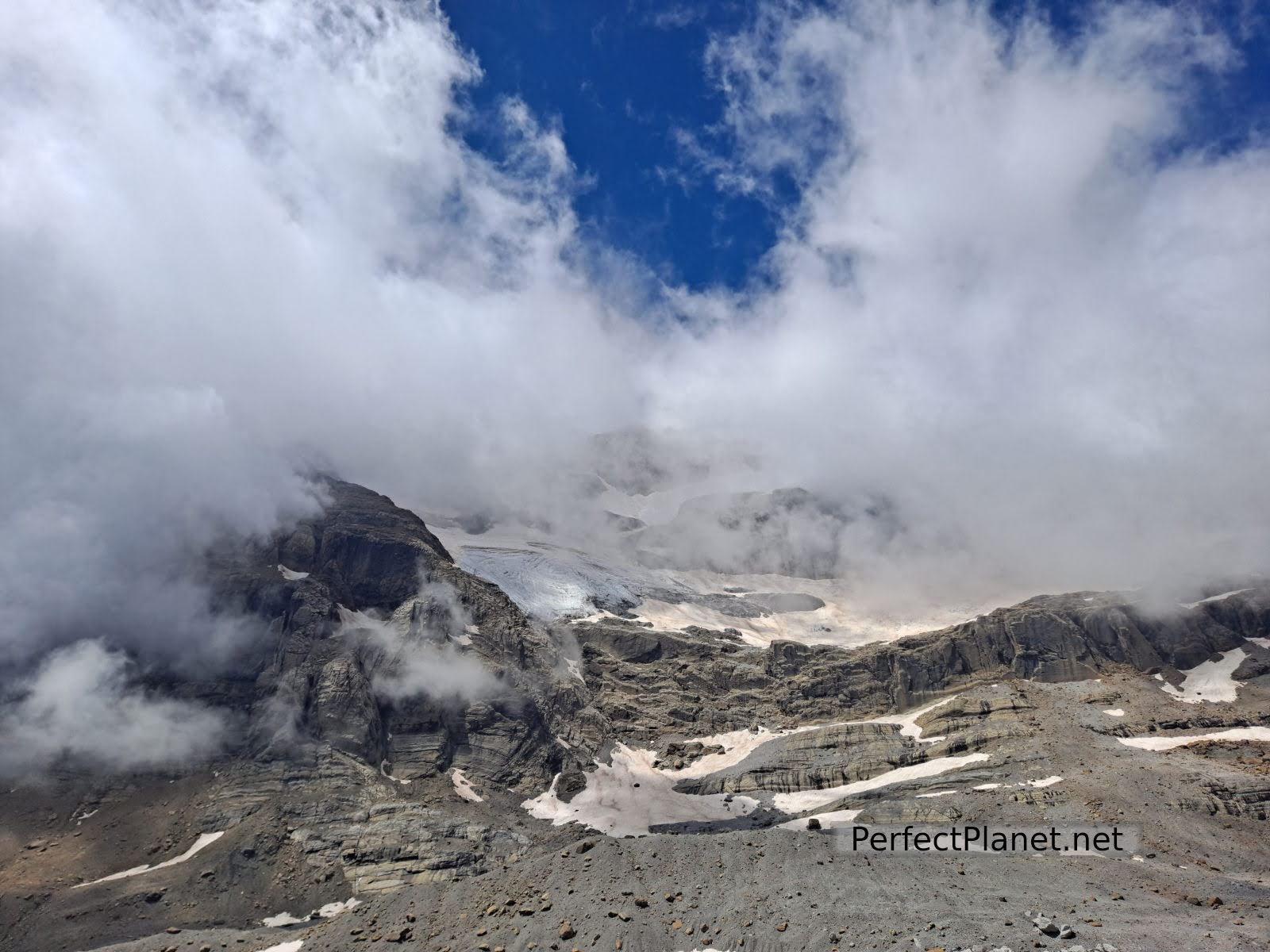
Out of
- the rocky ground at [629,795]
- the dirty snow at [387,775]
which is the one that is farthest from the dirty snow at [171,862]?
the dirty snow at [387,775]

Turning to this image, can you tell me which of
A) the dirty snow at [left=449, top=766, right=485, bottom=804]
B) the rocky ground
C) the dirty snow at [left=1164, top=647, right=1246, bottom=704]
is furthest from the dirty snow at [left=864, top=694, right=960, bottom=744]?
the dirty snow at [left=449, top=766, right=485, bottom=804]

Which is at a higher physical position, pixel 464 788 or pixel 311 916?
pixel 464 788

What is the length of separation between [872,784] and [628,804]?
43.6m

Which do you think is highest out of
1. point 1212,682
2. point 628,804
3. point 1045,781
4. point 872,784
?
point 1212,682

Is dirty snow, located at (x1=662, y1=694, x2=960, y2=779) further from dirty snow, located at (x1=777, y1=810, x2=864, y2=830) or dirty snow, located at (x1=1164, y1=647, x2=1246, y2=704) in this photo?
dirty snow, located at (x1=1164, y1=647, x2=1246, y2=704)

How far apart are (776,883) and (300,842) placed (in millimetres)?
73423

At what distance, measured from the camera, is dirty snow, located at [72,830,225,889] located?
9412cm

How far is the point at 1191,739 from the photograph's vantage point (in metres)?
124

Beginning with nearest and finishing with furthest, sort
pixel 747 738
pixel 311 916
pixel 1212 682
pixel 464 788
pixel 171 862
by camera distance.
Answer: pixel 311 916 < pixel 171 862 < pixel 464 788 < pixel 1212 682 < pixel 747 738

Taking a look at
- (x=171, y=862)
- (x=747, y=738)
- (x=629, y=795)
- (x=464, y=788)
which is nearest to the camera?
(x=171, y=862)

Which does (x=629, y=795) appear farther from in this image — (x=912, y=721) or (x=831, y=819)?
(x=912, y=721)

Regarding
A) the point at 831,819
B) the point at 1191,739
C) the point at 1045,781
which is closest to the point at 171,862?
the point at 831,819

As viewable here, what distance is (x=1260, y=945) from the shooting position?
41500mm

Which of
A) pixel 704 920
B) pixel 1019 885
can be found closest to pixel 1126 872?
pixel 1019 885
